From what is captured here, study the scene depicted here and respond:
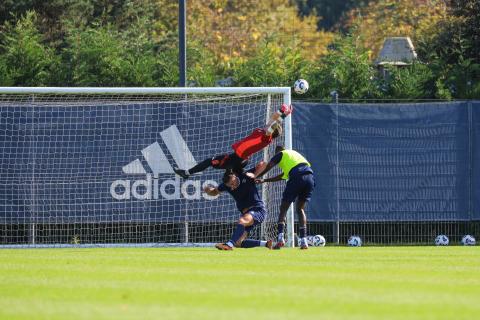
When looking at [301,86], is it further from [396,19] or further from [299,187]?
[396,19]

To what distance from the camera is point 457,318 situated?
338 inches

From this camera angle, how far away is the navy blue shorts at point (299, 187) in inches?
688

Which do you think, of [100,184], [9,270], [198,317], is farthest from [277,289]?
[100,184]

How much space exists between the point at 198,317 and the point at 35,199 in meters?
12.5

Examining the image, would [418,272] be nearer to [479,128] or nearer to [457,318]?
[457,318]

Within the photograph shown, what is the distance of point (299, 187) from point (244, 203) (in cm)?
93

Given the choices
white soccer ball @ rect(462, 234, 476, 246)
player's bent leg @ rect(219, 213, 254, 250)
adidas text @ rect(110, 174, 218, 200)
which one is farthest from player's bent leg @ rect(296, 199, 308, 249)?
white soccer ball @ rect(462, 234, 476, 246)

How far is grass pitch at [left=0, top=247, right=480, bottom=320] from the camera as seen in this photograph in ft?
28.8

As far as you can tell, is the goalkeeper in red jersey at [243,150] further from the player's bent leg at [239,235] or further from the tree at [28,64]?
the tree at [28,64]

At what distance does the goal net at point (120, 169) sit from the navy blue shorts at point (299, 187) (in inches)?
109

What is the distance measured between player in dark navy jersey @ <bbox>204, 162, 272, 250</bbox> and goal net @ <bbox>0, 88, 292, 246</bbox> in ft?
9.29

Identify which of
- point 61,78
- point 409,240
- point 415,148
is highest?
point 61,78

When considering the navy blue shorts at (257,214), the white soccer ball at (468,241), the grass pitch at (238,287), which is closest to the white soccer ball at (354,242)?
the white soccer ball at (468,241)

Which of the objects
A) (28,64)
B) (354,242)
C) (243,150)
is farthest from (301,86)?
(28,64)
